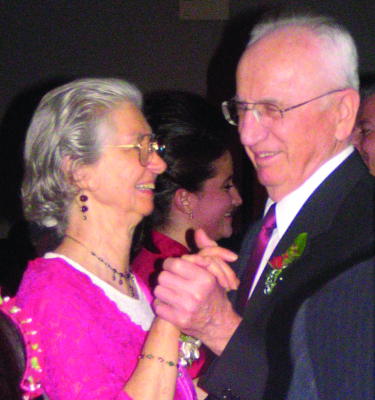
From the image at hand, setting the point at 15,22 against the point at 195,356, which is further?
the point at 15,22

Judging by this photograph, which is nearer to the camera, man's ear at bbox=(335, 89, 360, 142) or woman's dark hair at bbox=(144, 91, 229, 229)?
man's ear at bbox=(335, 89, 360, 142)

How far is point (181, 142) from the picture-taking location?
2.30 metres

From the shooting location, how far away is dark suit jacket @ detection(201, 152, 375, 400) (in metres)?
1.08

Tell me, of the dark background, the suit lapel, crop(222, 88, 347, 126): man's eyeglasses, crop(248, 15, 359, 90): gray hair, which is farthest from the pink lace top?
the dark background

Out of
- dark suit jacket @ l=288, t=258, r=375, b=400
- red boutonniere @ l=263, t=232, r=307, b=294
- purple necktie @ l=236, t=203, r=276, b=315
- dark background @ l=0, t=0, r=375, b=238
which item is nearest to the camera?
dark suit jacket @ l=288, t=258, r=375, b=400

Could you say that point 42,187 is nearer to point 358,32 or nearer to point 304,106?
point 304,106

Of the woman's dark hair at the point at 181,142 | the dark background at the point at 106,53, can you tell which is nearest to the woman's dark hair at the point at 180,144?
the woman's dark hair at the point at 181,142

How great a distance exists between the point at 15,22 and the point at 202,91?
164 centimetres

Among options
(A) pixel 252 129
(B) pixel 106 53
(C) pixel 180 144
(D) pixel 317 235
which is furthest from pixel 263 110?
(B) pixel 106 53

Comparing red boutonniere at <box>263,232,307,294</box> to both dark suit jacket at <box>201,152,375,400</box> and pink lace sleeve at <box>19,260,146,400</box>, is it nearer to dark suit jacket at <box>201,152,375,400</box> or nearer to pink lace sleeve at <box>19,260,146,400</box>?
dark suit jacket at <box>201,152,375,400</box>

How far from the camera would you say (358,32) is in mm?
4020

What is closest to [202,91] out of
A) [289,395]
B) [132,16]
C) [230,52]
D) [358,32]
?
[230,52]

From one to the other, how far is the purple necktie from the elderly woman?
215 millimetres

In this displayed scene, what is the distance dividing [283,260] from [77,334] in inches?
22.1
